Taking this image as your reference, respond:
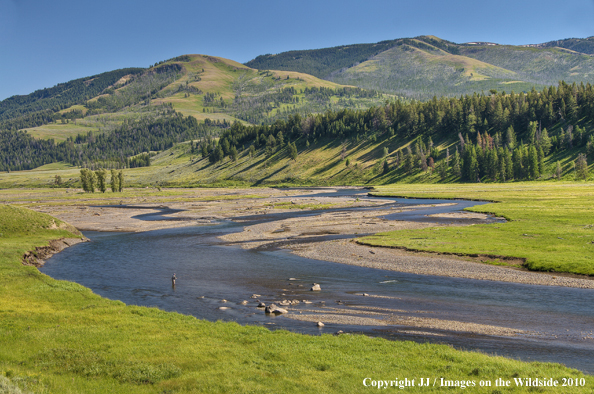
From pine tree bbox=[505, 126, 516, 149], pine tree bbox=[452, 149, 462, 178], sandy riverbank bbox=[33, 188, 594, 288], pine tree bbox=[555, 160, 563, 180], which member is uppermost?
pine tree bbox=[505, 126, 516, 149]

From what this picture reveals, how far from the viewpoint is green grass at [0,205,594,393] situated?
624 inches

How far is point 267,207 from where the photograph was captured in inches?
4370

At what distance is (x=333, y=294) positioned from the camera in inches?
1329

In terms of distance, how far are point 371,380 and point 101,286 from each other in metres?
31.2

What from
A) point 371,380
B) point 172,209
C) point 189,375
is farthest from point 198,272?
point 172,209

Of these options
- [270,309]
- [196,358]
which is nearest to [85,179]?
[270,309]

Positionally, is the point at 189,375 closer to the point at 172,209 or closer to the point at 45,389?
the point at 45,389

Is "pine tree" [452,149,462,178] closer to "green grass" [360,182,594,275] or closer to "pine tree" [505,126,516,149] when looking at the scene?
"pine tree" [505,126,516,149]

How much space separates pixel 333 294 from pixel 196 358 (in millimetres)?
17382

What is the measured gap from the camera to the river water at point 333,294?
76.2ft

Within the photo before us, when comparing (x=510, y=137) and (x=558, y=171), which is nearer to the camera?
(x=558, y=171)

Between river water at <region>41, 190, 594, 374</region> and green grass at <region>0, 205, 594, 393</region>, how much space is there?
3.67 meters

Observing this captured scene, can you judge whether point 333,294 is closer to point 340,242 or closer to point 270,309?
point 270,309

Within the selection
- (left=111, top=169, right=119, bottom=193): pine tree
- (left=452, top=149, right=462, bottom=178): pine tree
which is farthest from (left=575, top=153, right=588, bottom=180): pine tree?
(left=111, top=169, right=119, bottom=193): pine tree
